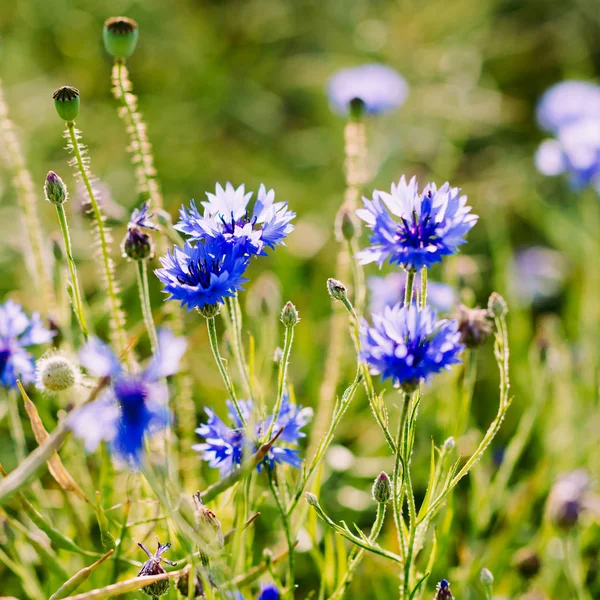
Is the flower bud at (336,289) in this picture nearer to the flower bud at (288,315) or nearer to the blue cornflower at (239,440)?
the flower bud at (288,315)

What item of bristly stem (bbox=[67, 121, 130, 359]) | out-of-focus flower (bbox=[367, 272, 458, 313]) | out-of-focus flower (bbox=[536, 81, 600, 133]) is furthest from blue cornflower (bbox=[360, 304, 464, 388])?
out-of-focus flower (bbox=[536, 81, 600, 133])

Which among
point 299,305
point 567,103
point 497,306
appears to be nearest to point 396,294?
point 299,305

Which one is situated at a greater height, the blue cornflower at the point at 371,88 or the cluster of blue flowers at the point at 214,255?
the blue cornflower at the point at 371,88

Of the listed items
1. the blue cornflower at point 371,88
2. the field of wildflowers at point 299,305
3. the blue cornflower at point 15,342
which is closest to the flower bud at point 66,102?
the field of wildflowers at point 299,305

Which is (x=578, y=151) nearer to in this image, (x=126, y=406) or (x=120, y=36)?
(x=120, y=36)

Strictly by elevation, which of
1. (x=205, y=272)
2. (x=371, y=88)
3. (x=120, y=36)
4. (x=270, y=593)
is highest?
(x=371, y=88)

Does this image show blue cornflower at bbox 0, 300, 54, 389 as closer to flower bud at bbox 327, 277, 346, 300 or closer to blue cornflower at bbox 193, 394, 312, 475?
blue cornflower at bbox 193, 394, 312, 475
